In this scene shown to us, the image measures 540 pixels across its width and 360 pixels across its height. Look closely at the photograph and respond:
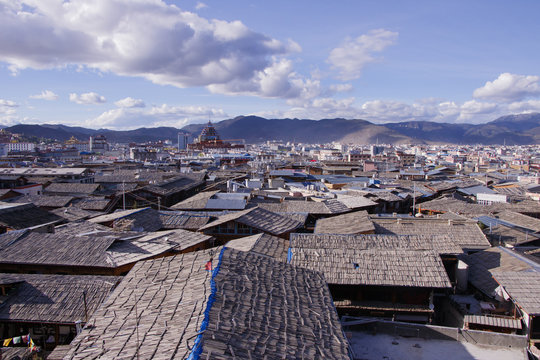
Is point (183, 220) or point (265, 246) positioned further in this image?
point (183, 220)

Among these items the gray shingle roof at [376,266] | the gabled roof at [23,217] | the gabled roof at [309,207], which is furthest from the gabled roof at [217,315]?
the gabled roof at [309,207]

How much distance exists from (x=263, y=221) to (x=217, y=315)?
13.0 m

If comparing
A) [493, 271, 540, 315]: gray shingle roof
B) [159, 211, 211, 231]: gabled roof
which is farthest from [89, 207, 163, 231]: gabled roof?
[493, 271, 540, 315]: gray shingle roof

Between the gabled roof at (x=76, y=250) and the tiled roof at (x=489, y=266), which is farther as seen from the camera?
the tiled roof at (x=489, y=266)

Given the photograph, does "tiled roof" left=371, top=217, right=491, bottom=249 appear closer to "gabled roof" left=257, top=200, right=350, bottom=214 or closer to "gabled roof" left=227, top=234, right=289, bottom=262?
"gabled roof" left=257, top=200, right=350, bottom=214

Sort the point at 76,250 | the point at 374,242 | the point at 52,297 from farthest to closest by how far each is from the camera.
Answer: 1. the point at 374,242
2. the point at 76,250
3. the point at 52,297

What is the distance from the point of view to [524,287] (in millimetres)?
12516

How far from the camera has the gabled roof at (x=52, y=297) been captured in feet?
35.4

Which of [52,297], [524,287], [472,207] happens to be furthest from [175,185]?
[524,287]

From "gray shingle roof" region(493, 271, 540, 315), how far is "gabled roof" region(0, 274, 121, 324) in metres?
11.8

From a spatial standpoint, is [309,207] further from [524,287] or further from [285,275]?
[285,275]

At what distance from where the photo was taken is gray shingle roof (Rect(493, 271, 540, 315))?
11605 millimetres

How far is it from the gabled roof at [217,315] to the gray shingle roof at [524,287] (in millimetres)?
6006

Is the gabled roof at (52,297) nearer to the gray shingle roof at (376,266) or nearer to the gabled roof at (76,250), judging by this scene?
the gabled roof at (76,250)
